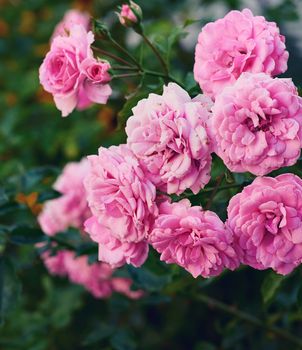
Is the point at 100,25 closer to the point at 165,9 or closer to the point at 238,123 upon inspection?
the point at 238,123

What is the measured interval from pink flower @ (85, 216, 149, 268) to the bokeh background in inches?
8.3

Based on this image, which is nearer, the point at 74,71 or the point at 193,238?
the point at 193,238

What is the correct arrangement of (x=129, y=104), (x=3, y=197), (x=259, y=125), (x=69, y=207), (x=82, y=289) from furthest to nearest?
(x=82, y=289) < (x=69, y=207) < (x=3, y=197) < (x=129, y=104) < (x=259, y=125)

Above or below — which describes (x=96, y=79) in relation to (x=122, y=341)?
above

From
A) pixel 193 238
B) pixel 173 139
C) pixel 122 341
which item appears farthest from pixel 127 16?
pixel 122 341

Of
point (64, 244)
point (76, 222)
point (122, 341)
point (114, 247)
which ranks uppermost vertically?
point (114, 247)

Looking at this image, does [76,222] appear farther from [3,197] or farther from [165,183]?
[165,183]

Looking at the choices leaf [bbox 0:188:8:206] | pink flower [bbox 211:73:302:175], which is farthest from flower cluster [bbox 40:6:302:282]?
leaf [bbox 0:188:8:206]

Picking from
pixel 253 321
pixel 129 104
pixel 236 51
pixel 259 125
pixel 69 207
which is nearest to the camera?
pixel 259 125

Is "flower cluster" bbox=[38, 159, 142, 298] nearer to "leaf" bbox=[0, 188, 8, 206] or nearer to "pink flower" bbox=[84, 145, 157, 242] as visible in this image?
"leaf" bbox=[0, 188, 8, 206]

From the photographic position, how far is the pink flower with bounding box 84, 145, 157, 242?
46.5 inches

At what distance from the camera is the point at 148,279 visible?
1776 millimetres

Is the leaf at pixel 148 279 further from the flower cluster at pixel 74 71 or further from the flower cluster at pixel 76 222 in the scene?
the flower cluster at pixel 74 71

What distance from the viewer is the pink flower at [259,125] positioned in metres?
1.10
